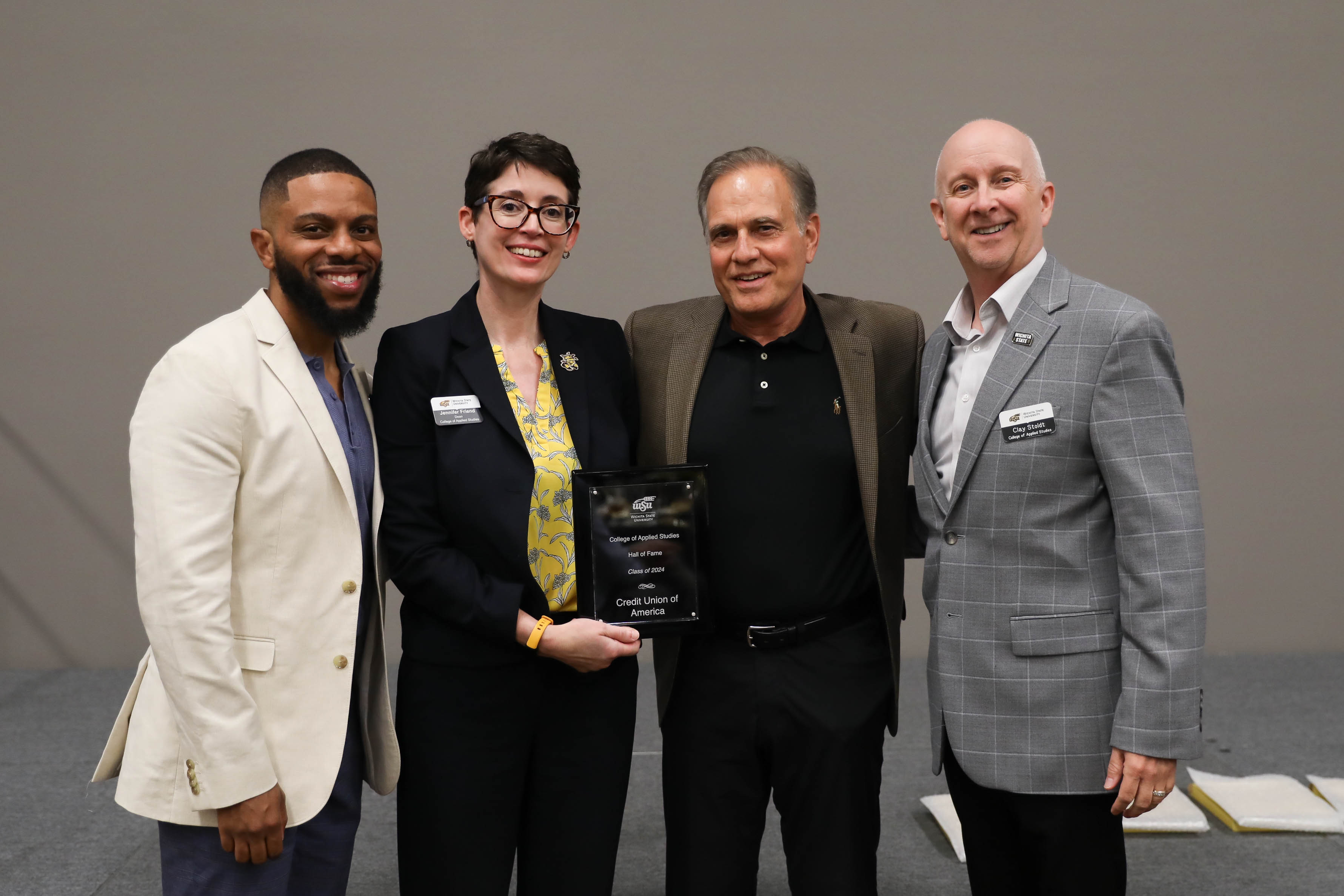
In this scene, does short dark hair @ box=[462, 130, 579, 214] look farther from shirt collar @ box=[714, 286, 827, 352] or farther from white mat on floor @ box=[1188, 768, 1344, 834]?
white mat on floor @ box=[1188, 768, 1344, 834]

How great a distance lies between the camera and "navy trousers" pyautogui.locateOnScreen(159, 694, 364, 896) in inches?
73.4

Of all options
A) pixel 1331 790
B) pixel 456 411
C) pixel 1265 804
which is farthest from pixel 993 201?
pixel 1331 790

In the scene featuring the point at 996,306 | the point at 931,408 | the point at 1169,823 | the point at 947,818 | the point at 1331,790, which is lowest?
the point at 1331,790

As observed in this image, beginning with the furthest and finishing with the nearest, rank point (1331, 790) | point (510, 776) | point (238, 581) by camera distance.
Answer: point (1331, 790), point (510, 776), point (238, 581)

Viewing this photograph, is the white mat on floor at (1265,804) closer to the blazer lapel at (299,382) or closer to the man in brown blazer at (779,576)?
the man in brown blazer at (779,576)

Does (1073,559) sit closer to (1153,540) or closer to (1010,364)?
(1153,540)

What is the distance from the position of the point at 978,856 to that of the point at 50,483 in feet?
Answer: 16.4

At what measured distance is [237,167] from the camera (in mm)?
5223

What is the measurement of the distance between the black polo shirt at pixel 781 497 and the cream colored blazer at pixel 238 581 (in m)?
0.70

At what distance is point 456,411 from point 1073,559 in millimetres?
1197

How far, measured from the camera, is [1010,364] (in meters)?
2.00

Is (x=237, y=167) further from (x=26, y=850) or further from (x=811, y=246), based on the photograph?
(x=811, y=246)

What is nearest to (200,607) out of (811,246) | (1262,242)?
(811,246)

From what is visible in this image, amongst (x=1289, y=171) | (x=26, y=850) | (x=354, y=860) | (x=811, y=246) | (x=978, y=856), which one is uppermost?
(x=811, y=246)
